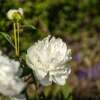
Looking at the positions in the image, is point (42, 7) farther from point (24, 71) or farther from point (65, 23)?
point (24, 71)

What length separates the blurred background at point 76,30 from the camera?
165 inches

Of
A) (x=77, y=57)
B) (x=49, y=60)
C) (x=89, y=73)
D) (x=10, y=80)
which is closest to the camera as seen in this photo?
(x=10, y=80)

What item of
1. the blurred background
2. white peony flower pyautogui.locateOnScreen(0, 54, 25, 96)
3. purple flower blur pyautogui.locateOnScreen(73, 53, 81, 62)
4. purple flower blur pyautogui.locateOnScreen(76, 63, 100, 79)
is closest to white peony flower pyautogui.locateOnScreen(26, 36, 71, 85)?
white peony flower pyautogui.locateOnScreen(0, 54, 25, 96)

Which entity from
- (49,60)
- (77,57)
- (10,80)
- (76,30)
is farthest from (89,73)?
(10,80)

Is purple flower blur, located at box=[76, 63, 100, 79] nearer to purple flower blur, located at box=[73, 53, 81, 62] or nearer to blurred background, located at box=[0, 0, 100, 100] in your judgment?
blurred background, located at box=[0, 0, 100, 100]

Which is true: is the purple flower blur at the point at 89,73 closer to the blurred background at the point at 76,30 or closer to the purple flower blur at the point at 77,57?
the blurred background at the point at 76,30

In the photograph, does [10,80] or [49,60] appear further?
[49,60]

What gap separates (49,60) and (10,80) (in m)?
0.23

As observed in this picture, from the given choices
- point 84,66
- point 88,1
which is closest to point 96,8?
point 88,1

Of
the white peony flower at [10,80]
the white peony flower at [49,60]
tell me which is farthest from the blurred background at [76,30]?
the white peony flower at [10,80]

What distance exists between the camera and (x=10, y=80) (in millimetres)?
1505

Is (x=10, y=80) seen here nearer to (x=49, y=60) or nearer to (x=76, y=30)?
(x=49, y=60)

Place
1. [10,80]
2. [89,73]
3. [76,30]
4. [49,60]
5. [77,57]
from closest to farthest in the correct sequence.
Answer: [10,80] < [49,60] < [89,73] < [77,57] < [76,30]

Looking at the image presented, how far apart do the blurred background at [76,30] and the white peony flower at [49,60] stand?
75.0 inches
